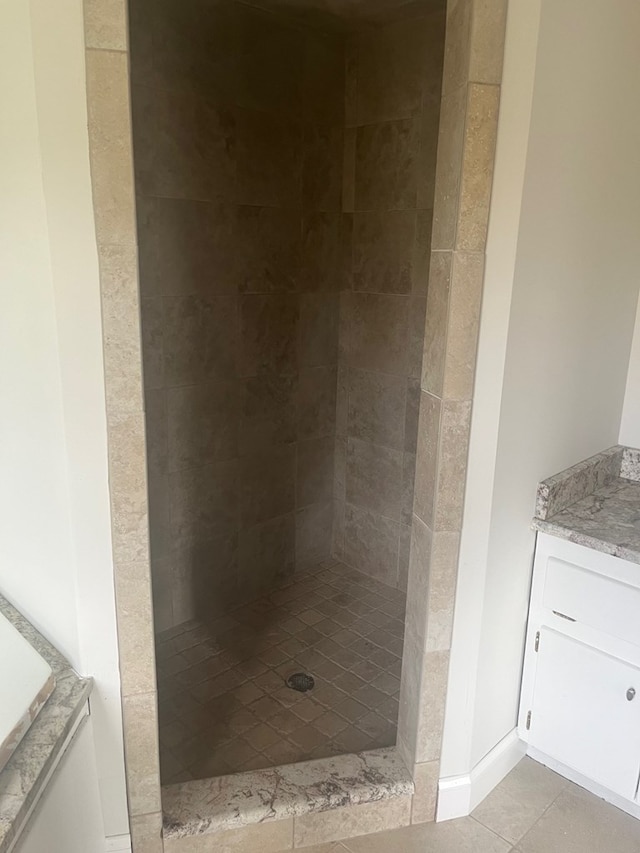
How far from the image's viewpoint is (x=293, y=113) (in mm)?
2643

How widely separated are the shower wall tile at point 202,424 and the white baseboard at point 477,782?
142 cm

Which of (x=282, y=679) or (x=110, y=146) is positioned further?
(x=282, y=679)

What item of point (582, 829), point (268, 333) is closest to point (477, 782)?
point (582, 829)

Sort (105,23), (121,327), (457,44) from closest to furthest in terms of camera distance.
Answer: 1. (105,23)
2. (121,327)
3. (457,44)

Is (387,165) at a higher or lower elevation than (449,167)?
higher

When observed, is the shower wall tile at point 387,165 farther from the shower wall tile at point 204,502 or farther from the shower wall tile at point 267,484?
the shower wall tile at point 204,502

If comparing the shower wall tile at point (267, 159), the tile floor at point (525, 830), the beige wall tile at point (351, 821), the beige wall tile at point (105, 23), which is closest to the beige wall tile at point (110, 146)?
the beige wall tile at point (105, 23)

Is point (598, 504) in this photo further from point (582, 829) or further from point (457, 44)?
point (457, 44)

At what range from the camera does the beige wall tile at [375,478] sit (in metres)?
2.96

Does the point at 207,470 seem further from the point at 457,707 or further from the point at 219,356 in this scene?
the point at 457,707

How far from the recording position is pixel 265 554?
298 cm

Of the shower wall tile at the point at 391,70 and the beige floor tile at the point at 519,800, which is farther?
the shower wall tile at the point at 391,70

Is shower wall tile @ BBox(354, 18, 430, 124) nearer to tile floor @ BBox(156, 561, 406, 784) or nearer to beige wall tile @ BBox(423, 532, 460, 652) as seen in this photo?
beige wall tile @ BBox(423, 532, 460, 652)

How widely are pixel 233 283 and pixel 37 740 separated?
1754 millimetres
